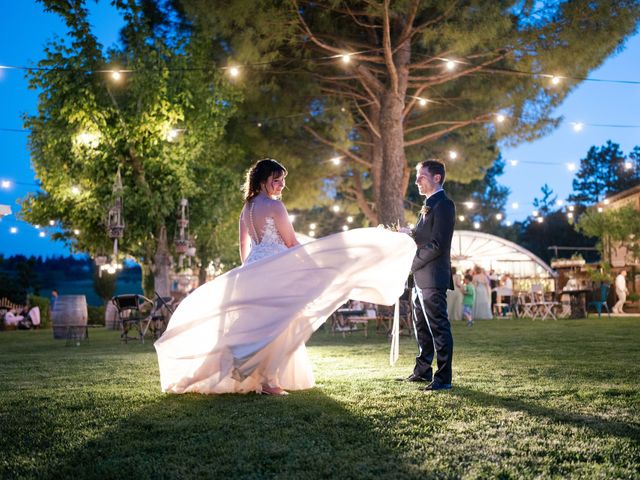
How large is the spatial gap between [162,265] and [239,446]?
14.3 m

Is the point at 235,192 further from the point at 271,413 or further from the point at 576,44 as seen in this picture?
the point at 271,413

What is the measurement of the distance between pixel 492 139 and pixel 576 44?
6.01m

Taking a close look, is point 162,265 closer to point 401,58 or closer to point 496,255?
point 401,58

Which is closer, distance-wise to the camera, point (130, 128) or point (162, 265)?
point (130, 128)

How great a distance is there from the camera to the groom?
540cm

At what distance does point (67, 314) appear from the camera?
13.7 meters

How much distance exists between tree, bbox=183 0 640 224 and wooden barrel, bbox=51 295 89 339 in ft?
21.2

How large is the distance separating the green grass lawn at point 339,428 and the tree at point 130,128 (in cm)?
1021

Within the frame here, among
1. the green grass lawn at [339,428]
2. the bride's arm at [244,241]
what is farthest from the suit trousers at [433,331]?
the bride's arm at [244,241]

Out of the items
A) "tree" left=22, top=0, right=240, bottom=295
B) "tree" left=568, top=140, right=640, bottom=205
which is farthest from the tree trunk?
"tree" left=568, top=140, right=640, bottom=205

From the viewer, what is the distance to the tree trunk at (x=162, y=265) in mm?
16828

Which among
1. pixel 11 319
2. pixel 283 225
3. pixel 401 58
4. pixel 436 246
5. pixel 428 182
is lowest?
pixel 11 319

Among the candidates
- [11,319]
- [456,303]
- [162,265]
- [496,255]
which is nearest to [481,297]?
[456,303]

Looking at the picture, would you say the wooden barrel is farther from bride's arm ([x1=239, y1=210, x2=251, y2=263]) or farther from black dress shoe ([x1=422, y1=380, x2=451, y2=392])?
black dress shoe ([x1=422, y1=380, x2=451, y2=392])
